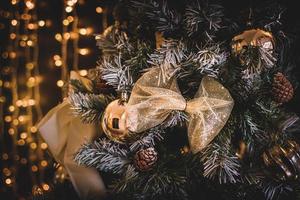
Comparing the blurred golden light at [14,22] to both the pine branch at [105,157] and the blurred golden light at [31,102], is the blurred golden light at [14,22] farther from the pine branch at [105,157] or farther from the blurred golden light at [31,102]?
the pine branch at [105,157]

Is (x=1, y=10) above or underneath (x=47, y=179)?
above

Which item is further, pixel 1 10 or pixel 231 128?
pixel 1 10

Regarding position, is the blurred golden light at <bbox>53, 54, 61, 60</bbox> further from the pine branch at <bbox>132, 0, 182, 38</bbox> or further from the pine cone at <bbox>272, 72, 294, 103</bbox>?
the pine cone at <bbox>272, 72, 294, 103</bbox>

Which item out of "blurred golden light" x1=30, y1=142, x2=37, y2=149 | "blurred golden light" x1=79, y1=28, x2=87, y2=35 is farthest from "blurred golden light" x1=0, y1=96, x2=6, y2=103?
"blurred golden light" x1=79, y1=28, x2=87, y2=35

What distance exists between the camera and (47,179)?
1.46 meters

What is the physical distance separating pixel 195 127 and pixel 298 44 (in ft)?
1.55

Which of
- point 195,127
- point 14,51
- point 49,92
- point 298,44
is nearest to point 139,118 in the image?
point 195,127

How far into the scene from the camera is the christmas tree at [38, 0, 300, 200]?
0.67m

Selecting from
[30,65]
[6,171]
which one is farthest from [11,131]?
[30,65]

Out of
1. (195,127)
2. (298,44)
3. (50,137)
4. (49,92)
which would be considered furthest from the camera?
(49,92)

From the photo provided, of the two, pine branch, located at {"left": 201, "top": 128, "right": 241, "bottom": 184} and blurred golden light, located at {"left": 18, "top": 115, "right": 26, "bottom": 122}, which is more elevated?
pine branch, located at {"left": 201, "top": 128, "right": 241, "bottom": 184}

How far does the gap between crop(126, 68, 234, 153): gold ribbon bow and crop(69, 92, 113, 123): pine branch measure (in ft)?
0.29

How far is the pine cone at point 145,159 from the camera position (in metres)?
0.69

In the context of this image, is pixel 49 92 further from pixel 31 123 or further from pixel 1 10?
pixel 1 10
